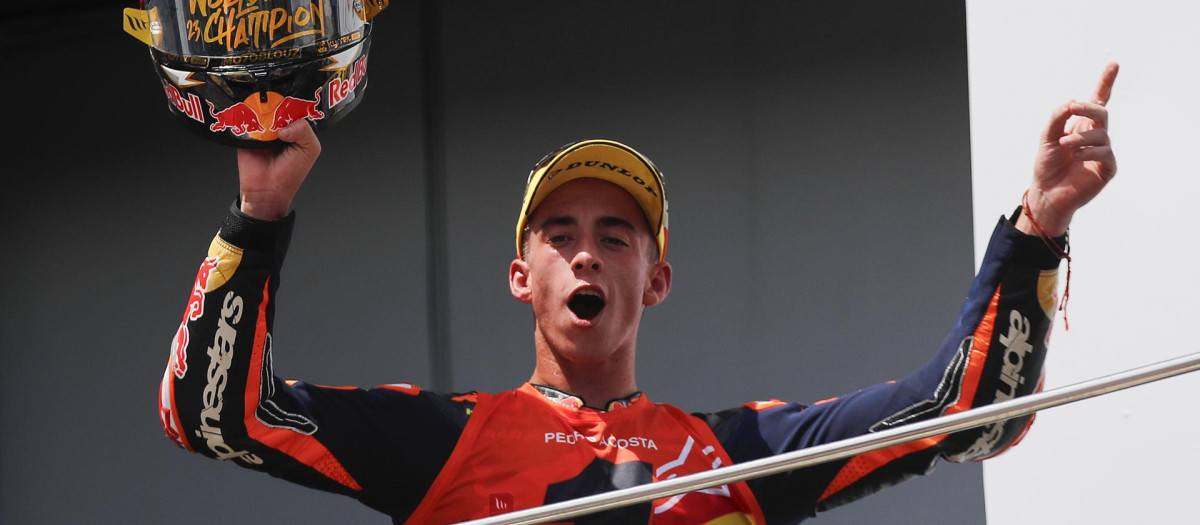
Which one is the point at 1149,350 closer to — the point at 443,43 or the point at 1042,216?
the point at 1042,216

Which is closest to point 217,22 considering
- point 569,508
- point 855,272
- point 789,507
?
point 569,508

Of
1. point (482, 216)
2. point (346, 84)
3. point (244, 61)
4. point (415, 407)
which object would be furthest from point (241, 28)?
point (482, 216)

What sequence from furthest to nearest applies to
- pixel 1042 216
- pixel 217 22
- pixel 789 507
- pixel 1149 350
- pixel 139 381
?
1. pixel 139 381
2. pixel 1149 350
3. pixel 789 507
4. pixel 1042 216
5. pixel 217 22

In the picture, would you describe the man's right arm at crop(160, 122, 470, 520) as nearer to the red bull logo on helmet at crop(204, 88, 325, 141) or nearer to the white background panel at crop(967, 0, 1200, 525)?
the red bull logo on helmet at crop(204, 88, 325, 141)

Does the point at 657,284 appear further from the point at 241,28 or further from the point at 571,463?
the point at 241,28

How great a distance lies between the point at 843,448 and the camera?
5.48ft

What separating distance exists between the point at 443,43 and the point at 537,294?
2143 mm

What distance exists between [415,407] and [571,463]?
255mm

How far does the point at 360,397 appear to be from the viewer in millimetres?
2352

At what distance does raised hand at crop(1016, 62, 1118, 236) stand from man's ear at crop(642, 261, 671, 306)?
2.24ft

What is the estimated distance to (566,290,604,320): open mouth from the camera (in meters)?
2.54

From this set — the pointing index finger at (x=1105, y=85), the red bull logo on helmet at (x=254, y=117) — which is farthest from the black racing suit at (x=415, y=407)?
the pointing index finger at (x=1105, y=85)

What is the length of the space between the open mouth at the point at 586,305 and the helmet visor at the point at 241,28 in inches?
25.7

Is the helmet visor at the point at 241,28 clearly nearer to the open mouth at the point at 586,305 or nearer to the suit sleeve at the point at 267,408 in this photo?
the suit sleeve at the point at 267,408
